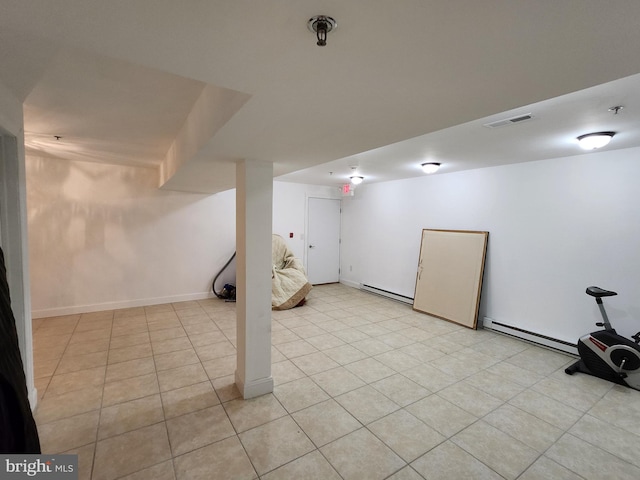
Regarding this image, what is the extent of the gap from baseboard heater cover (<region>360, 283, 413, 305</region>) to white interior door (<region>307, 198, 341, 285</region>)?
948 mm

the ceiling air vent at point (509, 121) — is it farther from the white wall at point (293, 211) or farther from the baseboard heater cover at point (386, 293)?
the white wall at point (293, 211)

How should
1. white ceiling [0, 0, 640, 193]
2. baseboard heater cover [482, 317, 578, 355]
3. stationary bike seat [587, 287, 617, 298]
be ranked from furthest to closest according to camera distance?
1. baseboard heater cover [482, 317, 578, 355]
2. stationary bike seat [587, 287, 617, 298]
3. white ceiling [0, 0, 640, 193]

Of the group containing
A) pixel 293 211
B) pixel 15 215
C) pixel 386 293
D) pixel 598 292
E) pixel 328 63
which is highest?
pixel 328 63

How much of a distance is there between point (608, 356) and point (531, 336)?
0.96 meters

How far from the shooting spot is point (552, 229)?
11.7 feet

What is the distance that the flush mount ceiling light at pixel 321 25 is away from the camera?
0.79 meters

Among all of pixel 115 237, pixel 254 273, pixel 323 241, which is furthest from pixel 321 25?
pixel 323 241

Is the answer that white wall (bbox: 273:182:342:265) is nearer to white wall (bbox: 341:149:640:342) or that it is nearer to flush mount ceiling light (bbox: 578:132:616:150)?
white wall (bbox: 341:149:640:342)

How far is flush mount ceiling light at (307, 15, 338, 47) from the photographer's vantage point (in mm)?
793

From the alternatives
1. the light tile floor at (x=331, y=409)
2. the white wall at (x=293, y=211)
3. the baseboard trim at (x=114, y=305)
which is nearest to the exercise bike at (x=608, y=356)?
the light tile floor at (x=331, y=409)

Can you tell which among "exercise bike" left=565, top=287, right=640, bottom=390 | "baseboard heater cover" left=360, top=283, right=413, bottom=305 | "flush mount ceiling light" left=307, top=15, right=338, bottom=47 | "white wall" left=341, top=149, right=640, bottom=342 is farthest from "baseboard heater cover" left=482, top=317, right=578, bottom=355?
"flush mount ceiling light" left=307, top=15, right=338, bottom=47

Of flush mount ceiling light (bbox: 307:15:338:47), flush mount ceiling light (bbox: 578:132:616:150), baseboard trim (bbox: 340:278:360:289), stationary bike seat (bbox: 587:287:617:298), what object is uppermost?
flush mount ceiling light (bbox: 578:132:616:150)

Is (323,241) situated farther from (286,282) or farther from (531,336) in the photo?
(531,336)

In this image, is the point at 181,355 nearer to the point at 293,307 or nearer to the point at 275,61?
the point at 293,307
